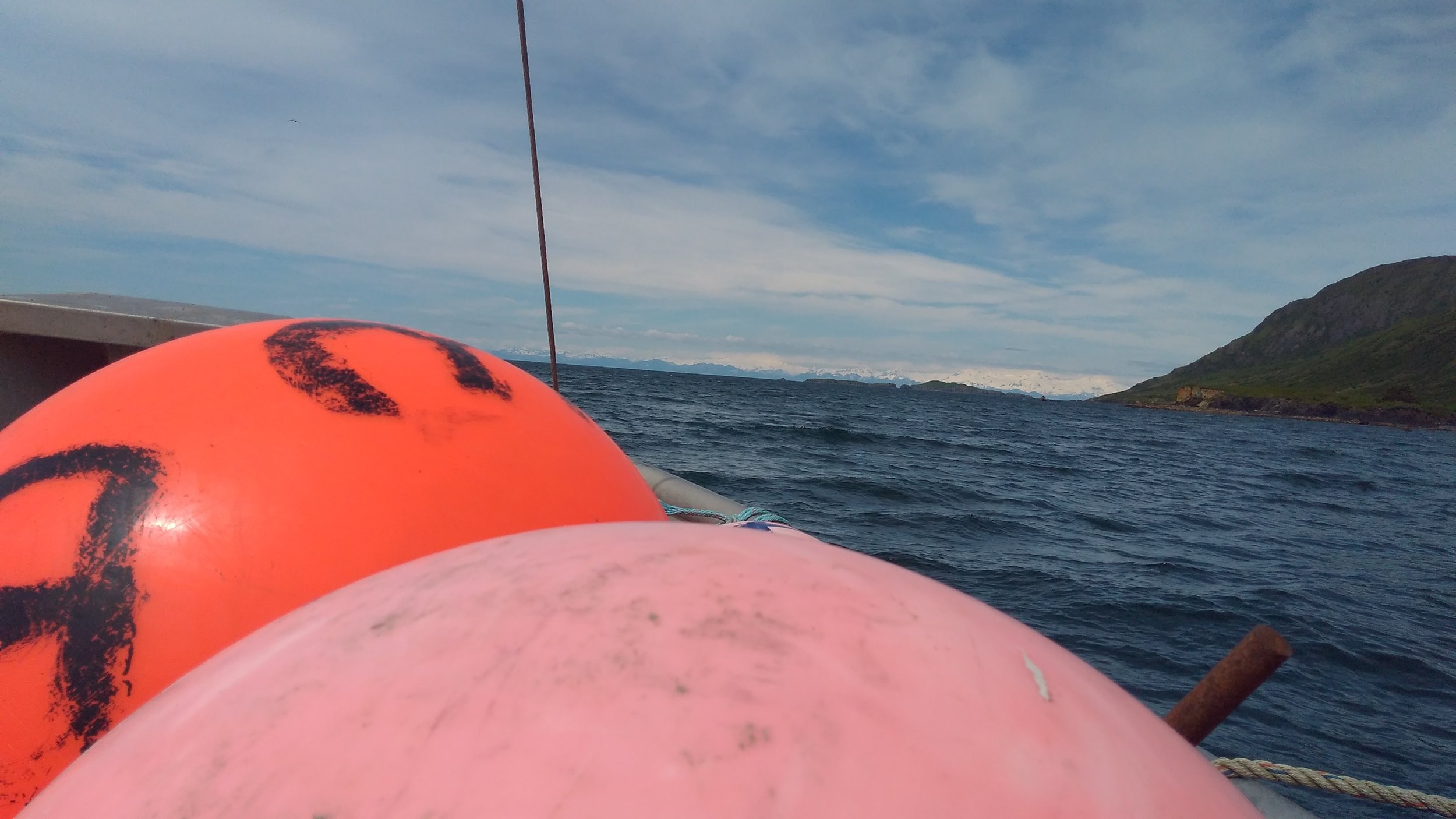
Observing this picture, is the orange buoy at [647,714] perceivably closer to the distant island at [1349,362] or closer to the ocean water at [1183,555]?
the ocean water at [1183,555]

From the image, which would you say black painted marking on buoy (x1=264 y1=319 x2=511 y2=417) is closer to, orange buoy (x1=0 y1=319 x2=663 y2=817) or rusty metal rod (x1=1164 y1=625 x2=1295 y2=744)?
orange buoy (x1=0 y1=319 x2=663 y2=817)

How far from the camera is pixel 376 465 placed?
1.51 m

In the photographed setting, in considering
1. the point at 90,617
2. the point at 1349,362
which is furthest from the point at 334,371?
the point at 1349,362

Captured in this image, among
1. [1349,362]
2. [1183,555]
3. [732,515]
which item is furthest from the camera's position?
[1349,362]

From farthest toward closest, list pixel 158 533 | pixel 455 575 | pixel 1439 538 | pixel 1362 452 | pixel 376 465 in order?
1. pixel 1362 452
2. pixel 1439 538
3. pixel 376 465
4. pixel 158 533
5. pixel 455 575

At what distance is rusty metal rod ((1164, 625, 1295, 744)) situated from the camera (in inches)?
49.3

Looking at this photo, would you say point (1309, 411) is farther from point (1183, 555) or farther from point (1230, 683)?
point (1230, 683)

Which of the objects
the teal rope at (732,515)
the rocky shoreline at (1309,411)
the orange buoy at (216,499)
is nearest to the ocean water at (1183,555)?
the teal rope at (732,515)

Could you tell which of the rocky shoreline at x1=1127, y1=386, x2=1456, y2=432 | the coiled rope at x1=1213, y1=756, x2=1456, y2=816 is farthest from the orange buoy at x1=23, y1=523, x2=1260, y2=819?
the rocky shoreline at x1=1127, y1=386, x2=1456, y2=432

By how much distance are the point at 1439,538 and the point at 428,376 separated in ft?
56.9

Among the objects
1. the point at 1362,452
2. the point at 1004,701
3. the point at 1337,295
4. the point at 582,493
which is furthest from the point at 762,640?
the point at 1337,295

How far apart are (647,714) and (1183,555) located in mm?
10991

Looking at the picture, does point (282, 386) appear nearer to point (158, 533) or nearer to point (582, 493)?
point (158, 533)

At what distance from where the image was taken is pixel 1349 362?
4070 inches
